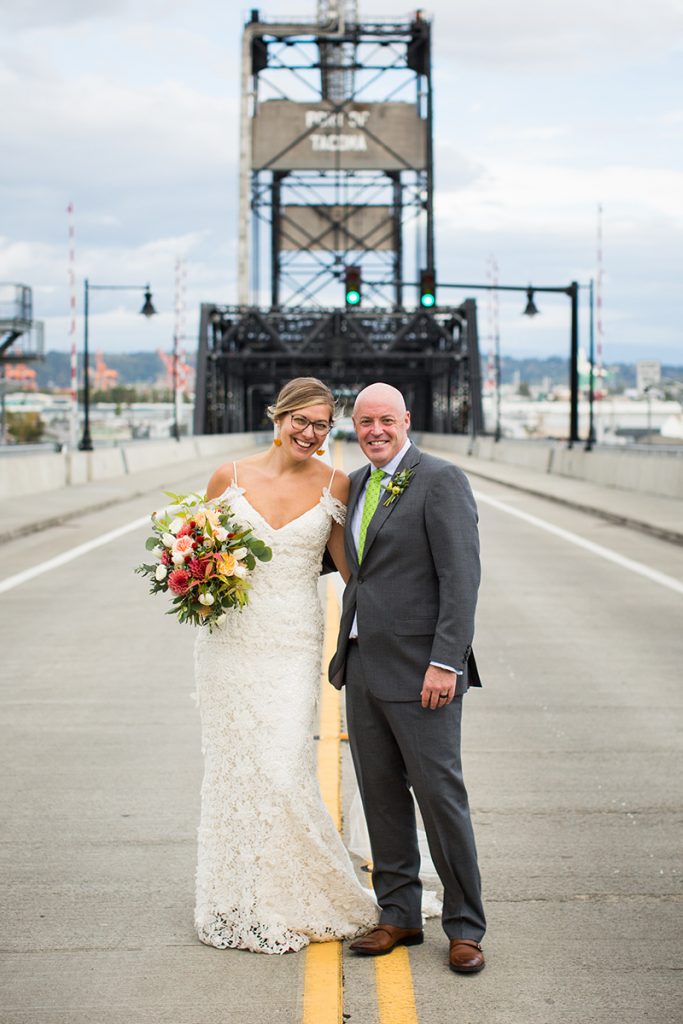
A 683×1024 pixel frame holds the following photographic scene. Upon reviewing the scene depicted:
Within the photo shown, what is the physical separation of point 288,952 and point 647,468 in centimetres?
2686

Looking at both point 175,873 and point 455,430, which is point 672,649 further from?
point 455,430

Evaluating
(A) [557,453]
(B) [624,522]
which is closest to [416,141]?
(A) [557,453]

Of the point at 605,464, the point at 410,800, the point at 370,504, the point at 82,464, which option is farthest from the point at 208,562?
the point at 82,464

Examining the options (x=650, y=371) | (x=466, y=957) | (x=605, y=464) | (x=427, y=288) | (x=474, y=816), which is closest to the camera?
(x=466, y=957)

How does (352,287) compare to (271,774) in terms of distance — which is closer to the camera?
(271,774)

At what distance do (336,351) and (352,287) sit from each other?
3401 cm

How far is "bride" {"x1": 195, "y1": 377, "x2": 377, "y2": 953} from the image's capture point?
4.77 meters

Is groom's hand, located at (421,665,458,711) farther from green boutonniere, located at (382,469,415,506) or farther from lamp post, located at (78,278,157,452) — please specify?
lamp post, located at (78,278,157,452)

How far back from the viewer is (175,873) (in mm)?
5699

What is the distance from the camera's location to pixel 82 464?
36.1m

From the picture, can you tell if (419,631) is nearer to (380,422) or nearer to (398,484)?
(398,484)

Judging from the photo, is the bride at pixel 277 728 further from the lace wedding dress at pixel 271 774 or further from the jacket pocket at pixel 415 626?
the jacket pocket at pixel 415 626

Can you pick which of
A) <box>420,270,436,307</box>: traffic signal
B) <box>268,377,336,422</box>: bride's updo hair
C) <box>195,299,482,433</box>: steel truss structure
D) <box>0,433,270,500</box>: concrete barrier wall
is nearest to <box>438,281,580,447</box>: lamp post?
<box>420,270,436,307</box>: traffic signal

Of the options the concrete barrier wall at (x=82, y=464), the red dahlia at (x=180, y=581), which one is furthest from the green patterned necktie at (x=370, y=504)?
the concrete barrier wall at (x=82, y=464)
